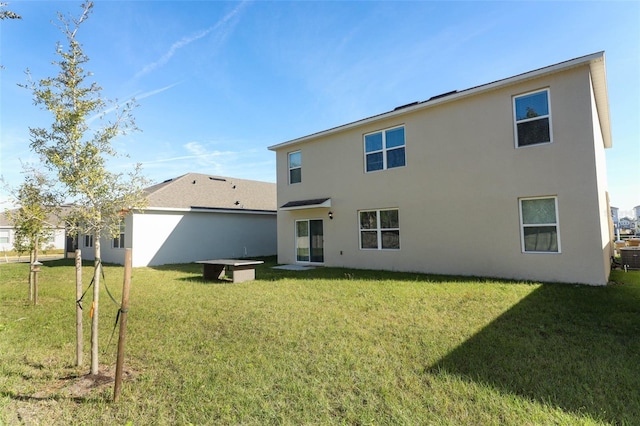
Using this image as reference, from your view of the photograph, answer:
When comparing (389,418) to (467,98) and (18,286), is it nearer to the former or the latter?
(467,98)

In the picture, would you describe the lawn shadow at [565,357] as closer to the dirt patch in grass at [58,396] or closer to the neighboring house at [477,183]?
the neighboring house at [477,183]

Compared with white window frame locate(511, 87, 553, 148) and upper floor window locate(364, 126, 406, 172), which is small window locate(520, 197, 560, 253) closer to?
white window frame locate(511, 87, 553, 148)

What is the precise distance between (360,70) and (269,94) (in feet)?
12.8

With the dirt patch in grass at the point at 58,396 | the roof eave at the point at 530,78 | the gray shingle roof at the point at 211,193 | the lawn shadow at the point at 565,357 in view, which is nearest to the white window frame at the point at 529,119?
the roof eave at the point at 530,78

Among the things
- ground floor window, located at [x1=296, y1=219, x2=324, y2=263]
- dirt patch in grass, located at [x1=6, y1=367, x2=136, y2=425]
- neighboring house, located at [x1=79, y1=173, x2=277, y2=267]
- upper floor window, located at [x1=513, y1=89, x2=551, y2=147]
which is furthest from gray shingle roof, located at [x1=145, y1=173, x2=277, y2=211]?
upper floor window, located at [x1=513, y1=89, x2=551, y2=147]

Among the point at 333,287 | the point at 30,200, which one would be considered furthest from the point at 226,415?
the point at 333,287

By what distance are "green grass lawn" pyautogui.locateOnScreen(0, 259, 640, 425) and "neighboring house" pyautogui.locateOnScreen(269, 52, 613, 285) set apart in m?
1.78

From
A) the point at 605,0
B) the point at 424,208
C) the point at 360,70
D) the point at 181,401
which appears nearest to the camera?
the point at 181,401

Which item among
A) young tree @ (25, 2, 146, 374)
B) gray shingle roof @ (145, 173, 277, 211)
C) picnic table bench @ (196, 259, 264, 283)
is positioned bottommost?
picnic table bench @ (196, 259, 264, 283)

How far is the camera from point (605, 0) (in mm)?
8438

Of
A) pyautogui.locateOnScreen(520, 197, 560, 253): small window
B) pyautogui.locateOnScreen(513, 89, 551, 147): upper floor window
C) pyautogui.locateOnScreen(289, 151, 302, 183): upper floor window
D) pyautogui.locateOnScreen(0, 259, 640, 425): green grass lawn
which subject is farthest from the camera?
pyautogui.locateOnScreen(289, 151, 302, 183): upper floor window

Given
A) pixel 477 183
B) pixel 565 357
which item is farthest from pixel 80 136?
pixel 477 183

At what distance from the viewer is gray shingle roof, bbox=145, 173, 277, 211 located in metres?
18.2

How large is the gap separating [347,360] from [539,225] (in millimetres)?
7745
